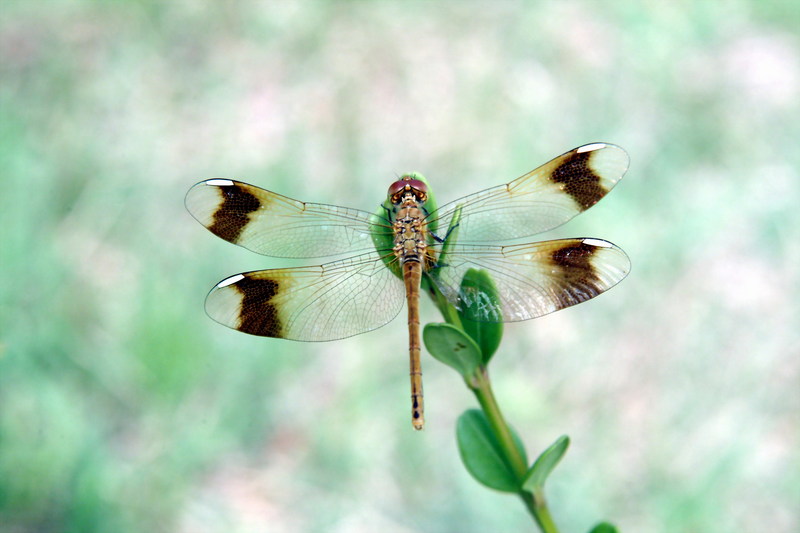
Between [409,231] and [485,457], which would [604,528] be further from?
[409,231]

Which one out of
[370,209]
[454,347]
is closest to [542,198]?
[454,347]

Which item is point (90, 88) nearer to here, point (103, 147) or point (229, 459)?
point (103, 147)

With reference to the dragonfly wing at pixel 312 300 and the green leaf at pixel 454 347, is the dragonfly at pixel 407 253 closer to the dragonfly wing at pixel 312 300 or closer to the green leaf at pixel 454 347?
the dragonfly wing at pixel 312 300

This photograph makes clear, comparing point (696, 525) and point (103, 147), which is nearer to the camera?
point (696, 525)

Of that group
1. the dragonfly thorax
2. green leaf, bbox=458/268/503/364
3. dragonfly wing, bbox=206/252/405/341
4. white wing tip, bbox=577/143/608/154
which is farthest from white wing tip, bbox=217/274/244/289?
white wing tip, bbox=577/143/608/154

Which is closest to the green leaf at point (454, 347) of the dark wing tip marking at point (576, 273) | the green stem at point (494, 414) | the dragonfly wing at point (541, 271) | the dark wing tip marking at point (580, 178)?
the green stem at point (494, 414)

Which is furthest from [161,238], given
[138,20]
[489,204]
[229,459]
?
[489,204]
